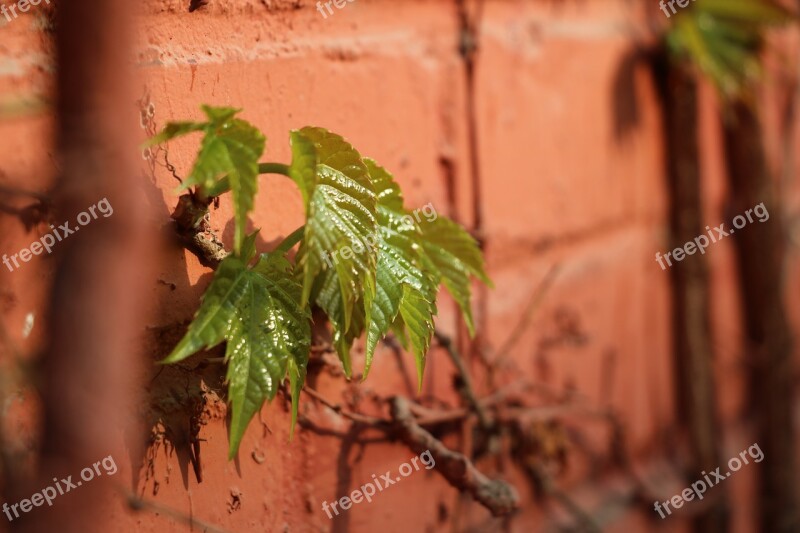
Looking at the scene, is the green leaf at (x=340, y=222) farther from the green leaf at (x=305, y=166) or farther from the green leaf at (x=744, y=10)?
the green leaf at (x=744, y=10)

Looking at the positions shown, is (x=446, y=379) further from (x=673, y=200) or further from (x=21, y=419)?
(x=673, y=200)

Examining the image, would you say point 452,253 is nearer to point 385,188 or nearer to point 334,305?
point 385,188

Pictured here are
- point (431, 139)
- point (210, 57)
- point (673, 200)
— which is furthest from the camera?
point (673, 200)

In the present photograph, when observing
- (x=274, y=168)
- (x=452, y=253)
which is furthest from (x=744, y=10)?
(x=274, y=168)

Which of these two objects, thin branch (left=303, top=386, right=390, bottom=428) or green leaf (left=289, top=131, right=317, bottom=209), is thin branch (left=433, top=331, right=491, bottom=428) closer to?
thin branch (left=303, top=386, right=390, bottom=428)

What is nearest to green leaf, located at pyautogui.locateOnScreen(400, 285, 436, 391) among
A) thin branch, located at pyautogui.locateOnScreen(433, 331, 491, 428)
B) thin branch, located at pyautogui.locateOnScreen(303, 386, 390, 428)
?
thin branch, located at pyautogui.locateOnScreen(303, 386, 390, 428)

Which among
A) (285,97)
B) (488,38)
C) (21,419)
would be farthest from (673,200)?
(21,419)
